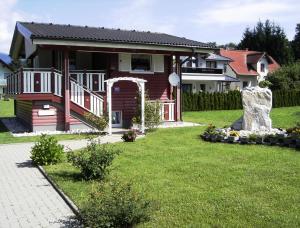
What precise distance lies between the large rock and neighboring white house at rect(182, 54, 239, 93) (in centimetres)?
3258

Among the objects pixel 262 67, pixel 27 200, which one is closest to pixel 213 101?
pixel 262 67

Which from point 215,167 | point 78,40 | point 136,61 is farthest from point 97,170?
point 136,61

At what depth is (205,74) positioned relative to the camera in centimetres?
5000

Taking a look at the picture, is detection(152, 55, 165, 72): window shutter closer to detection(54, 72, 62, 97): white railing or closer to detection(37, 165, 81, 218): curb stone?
detection(54, 72, 62, 97): white railing

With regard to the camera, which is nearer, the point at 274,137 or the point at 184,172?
the point at 184,172

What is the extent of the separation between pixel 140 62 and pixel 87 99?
3.53 meters

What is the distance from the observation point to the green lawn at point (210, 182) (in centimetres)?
629

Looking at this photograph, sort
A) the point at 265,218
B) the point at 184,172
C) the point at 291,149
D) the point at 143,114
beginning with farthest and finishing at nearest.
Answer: the point at 143,114, the point at 291,149, the point at 184,172, the point at 265,218

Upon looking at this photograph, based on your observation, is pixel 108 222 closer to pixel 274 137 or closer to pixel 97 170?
pixel 97 170

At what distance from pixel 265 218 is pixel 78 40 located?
42.8ft

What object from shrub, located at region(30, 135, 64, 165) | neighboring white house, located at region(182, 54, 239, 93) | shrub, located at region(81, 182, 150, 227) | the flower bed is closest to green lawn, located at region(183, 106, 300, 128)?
the flower bed

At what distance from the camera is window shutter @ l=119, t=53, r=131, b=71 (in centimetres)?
2008

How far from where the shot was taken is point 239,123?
15.7 m

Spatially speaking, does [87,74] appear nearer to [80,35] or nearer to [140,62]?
[80,35]
